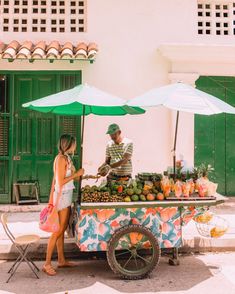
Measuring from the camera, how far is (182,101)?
17.9ft

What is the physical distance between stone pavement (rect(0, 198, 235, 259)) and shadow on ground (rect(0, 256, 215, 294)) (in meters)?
0.43

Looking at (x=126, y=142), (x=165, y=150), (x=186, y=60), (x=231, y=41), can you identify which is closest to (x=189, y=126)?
(x=165, y=150)

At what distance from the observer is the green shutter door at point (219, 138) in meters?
9.77

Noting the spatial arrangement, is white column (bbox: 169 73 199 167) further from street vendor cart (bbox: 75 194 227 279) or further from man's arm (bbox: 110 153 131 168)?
street vendor cart (bbox: 75 194 227 279)

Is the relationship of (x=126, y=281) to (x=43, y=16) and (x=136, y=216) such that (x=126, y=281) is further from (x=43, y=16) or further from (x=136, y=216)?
(x=43, y=16)

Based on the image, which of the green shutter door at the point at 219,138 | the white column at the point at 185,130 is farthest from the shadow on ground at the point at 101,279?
the green shutter door at the point at 219,138

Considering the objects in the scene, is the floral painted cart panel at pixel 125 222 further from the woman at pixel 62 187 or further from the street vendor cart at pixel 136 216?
the woman at pixel 62 187

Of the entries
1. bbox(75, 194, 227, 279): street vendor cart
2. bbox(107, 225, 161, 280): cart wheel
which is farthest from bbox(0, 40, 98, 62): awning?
bbox(107, 225, 161, 280): cart wheel

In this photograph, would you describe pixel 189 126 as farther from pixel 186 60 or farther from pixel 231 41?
pixel 231 41

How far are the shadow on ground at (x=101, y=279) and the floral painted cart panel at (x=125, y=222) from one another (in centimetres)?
41

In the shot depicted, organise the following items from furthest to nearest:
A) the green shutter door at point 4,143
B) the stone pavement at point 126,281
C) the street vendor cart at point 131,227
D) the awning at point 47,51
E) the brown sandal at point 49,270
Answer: the green shutter door at point 4,143, the awning at point 47,51, the brown sandal at point 49,270, the street vendor cart at point 131,227, the stone pavement at point 126,281

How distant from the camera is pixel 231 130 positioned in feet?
32.6

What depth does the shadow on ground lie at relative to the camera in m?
5.20

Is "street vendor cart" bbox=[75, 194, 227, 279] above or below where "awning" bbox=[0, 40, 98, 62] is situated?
below
